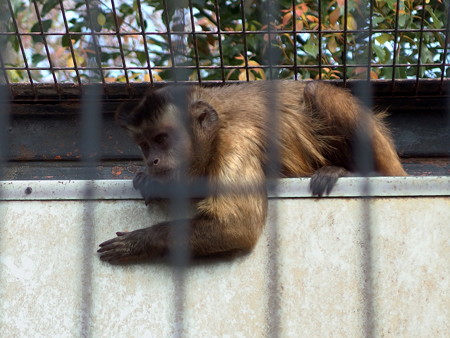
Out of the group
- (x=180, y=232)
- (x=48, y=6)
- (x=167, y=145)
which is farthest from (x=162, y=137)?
(x=48, y=6)

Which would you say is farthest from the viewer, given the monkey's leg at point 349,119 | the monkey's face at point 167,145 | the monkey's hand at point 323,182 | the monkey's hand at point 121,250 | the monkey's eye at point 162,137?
the monkey's leg at point 349,119

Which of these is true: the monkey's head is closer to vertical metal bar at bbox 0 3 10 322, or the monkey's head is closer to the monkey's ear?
the monkey's ear

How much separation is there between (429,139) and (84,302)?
207 cm

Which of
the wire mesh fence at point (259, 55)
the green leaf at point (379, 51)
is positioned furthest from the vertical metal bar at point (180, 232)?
the green leaf at point (379, 51)

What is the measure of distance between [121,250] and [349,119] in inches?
53.8

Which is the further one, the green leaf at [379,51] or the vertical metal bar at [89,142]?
the green leaf at [379,51]

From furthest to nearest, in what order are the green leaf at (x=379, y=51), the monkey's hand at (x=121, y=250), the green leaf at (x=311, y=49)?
the green leaf at (x=311, y=49)
the green leaf at (x=379, y=51)
the monkey's hand at (x=121, y=250)

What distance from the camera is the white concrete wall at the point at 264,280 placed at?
2.86 m

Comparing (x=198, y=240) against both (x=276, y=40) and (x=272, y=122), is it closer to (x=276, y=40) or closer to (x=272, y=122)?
(x=272, y=122)

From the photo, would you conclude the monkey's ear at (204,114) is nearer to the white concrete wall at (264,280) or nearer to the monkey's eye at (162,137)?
the monkey's eye at (162,137)

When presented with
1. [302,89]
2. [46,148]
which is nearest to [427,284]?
[302,89]

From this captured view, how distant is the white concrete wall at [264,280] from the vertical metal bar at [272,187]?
0.04 ft

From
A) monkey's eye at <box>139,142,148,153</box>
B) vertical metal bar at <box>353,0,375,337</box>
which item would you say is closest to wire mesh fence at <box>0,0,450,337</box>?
vertical metal bar at <box>353,0,375,337</box>

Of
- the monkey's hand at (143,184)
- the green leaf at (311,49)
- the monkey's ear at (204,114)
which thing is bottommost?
the monkey's hand at (143,184)
